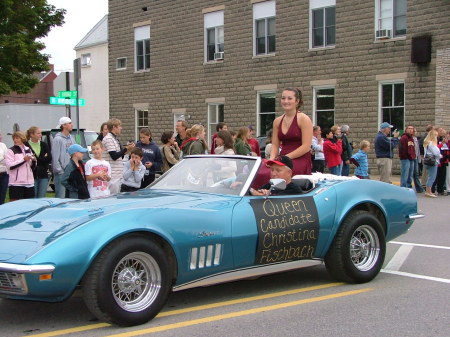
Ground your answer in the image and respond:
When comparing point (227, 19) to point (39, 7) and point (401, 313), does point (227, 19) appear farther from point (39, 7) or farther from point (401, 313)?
point (401, 313)

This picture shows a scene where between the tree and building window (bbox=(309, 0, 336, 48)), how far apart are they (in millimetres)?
9454

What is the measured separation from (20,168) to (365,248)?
651 centimetres

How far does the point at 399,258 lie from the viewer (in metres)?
8.15

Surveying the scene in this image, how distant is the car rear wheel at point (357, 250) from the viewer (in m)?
6.48

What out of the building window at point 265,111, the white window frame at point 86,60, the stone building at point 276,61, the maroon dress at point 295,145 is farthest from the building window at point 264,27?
the maroon dress at point 295,145

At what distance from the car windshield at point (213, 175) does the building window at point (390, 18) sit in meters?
16.7

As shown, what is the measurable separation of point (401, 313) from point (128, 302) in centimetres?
234

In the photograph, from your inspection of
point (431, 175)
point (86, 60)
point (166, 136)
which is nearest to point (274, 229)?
point (166, 136)

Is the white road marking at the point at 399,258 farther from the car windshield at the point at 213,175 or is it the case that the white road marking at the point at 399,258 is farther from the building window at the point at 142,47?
the building window at the point at 142,47

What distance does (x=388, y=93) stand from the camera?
21953 millimetres

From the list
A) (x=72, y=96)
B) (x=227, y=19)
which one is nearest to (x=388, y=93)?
(x=227, y=19)

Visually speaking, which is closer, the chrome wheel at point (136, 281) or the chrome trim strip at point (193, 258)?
the chrome wheel at point (136, 281)

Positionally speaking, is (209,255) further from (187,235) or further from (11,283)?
(11,283)

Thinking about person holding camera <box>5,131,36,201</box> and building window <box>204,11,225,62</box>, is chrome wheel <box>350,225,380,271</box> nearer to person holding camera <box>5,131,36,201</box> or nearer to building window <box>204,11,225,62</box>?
person holding camera <box>5,131,36,201</box>
